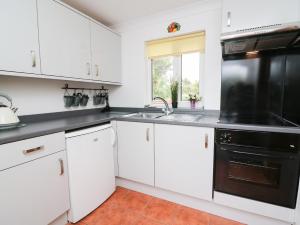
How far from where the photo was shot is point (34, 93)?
1.71 meters

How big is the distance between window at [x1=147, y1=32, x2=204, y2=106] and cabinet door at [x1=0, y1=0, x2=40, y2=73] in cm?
139

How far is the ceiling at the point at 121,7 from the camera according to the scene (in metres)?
1.86

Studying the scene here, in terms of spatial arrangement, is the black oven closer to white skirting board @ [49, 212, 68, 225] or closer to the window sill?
the window sill

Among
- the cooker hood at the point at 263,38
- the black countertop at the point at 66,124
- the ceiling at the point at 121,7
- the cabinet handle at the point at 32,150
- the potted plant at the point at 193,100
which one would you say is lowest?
the cabinet handle at the point at 32,150

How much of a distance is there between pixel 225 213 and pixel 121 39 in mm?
2553

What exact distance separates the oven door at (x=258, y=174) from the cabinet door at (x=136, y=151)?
703 mm

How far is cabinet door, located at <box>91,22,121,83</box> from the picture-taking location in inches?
79.3

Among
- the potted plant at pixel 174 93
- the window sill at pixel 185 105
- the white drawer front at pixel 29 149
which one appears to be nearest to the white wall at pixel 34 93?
the white drawer front at pixel 29 149

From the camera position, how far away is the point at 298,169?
124cm

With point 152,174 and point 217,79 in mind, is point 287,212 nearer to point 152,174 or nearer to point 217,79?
point 152,174

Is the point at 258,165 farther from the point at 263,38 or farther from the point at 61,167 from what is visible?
the point at 61,167

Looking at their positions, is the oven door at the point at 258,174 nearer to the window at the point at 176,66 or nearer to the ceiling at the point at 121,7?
the window at the point at 176,66

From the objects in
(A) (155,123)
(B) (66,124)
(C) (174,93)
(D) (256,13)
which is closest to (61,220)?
(B) (66,124)

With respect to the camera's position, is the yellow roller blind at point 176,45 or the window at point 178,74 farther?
the window at point 178,74
